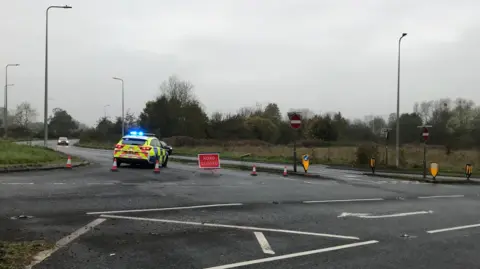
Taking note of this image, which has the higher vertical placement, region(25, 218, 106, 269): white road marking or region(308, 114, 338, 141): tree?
region(308, 114, 338, 141): tree

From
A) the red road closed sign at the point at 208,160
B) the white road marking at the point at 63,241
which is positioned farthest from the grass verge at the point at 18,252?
the red road closed sign at the point at 208,160

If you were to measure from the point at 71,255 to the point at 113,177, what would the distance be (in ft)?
34.8

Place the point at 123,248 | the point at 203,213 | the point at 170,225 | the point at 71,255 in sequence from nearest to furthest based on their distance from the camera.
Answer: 1. the point at 71,255
2. the point at 123,248
3. the point at 170,225
4. the point at 203,213

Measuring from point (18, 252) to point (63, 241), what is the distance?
0.81m

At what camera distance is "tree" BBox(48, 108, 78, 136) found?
109 meters

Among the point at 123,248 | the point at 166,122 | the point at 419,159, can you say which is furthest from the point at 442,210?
the point at 166,122

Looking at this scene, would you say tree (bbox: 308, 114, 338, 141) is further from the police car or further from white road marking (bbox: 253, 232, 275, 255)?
white road marking (bbox: 253, 232, 275, 255)

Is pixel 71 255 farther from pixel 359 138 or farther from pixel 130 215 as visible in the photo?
pixel 359 138

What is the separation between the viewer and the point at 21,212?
822 centimetres

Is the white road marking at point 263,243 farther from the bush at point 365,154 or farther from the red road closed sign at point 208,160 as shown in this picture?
the bush at point 365,154

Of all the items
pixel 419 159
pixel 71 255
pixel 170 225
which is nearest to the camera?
pixel 71 255

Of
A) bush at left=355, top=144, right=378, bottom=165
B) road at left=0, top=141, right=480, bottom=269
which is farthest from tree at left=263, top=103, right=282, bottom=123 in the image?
road at left=0, top=141, right=480, bottom=269

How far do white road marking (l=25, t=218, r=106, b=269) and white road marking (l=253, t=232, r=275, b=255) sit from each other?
2.62 metres

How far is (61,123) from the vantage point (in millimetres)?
111375
